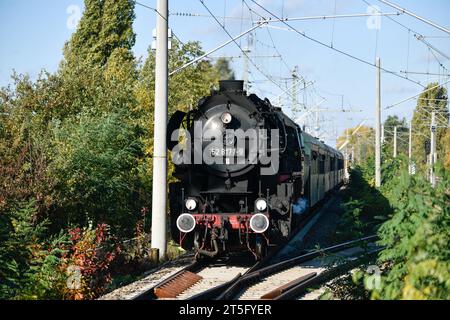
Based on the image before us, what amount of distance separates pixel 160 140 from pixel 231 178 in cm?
193

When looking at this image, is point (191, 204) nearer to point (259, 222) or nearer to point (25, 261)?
point (259, 222)

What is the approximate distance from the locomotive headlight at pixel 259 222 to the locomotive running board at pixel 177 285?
152cm

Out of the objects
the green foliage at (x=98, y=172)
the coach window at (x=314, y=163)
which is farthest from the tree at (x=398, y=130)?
the green foliage at (x=98, y=172)

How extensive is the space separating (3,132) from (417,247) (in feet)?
36.1

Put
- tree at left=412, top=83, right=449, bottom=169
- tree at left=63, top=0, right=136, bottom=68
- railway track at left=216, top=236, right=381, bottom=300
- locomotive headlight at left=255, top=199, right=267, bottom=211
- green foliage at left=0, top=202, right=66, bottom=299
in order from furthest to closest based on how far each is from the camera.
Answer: tree at left=412, top=83, right=449, bottom=169 → tree at left=63, top=0, right=136, bottom=68 → locomotive headlight at left=255, top=199, right=267, bottom=211 → railway track at left=216, top=236, right=381, bottom=300 → green foliage at left=0, top=202, right=66, bottom=299

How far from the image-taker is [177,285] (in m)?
11.8

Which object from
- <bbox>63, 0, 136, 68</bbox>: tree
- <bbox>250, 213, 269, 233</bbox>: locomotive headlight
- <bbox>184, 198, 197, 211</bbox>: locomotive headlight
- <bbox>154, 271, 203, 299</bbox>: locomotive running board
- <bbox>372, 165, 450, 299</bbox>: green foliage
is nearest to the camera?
<bbox>372, 165, 450, 299</bbox>: green foliage

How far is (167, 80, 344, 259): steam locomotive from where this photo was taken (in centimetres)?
1380

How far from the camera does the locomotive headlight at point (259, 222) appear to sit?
1334cm

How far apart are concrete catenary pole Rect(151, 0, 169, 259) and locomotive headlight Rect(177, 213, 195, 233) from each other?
4.24 feet

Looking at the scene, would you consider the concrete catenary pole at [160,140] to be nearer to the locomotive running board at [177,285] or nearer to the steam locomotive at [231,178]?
the steam locomotive at [231,178]

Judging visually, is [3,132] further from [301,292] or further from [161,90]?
[301,292]

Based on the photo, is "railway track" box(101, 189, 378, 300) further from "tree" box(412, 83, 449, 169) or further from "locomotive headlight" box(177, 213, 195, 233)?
"tree" box(412, 83, 449, 169)

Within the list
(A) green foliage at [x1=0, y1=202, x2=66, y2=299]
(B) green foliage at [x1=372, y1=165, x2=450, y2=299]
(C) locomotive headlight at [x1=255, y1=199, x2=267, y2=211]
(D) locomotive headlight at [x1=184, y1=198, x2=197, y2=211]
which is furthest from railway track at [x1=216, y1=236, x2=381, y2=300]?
(A) green foliage at [x1=0, y1=202, x2=66, y2=299]
